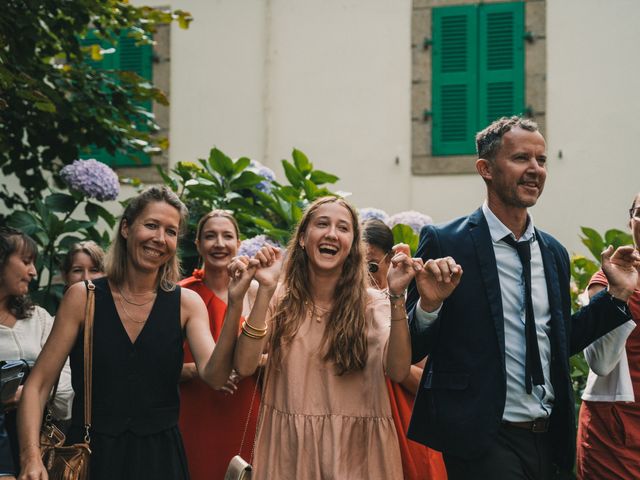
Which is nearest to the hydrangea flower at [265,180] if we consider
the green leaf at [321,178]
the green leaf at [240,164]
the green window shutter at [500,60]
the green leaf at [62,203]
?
the green leaf at [240,164]

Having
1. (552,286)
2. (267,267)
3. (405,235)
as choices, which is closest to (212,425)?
(267,267)

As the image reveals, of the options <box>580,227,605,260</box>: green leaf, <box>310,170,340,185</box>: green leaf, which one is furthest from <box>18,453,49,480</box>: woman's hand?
<box>580,227,605,260</box>: green leaf

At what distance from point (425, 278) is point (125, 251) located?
1362 mm

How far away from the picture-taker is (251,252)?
553cm

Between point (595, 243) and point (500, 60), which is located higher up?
point (500, 60)

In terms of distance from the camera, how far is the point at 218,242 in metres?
4.96

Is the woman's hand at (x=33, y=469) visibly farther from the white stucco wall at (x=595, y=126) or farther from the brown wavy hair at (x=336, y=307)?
the white stucco wall at (x=595, y=126)

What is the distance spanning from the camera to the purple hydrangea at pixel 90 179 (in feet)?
20.5

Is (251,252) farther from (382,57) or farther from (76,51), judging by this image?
(382,57)

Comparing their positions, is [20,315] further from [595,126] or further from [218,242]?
[595,126]

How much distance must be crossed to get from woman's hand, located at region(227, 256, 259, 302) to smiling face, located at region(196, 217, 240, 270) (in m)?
1.31

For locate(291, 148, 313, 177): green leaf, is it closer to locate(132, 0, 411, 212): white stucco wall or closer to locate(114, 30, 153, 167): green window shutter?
locate(132, 0, 411, 212): white stucco wall

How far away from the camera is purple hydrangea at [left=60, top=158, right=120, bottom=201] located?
20.5 ft

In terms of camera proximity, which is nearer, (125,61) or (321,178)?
(321,178)
